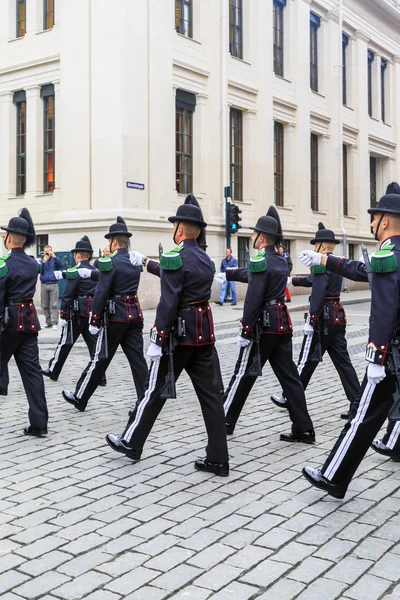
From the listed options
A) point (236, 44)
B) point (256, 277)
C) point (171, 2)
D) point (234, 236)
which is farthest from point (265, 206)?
point (256, 277)

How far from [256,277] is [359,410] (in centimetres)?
197

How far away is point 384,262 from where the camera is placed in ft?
14.2

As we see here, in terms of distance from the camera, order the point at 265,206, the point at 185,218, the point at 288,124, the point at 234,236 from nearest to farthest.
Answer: the point at 185,218 < the point at 234,236 < the point at 265,206 < the point at 288,124

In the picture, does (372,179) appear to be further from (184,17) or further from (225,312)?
(225,312)

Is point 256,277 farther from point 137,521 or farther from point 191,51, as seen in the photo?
point 191,51

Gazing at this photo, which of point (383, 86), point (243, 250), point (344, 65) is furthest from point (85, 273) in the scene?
point (383, 86)

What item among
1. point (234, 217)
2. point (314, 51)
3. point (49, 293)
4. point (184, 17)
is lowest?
point (49, 293)

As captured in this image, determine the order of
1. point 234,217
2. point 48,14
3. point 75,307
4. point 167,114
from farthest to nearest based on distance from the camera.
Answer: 1. point 48,14
2. point 234,217
3. point 167,114
4. point 75,307

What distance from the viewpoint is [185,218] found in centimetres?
546

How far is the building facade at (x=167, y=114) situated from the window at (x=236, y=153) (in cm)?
A: 6

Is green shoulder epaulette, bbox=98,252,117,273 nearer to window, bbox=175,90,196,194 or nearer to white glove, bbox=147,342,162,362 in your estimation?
white glove, bbox=147,342,162,362

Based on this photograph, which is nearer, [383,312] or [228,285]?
[383,312]

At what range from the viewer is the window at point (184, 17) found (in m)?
23.0

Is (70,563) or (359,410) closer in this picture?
(70,563)
